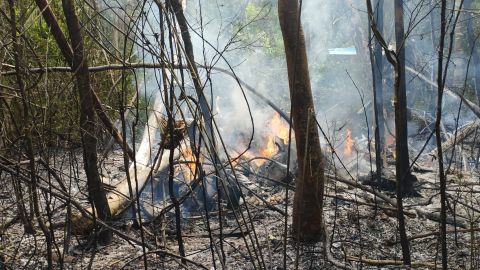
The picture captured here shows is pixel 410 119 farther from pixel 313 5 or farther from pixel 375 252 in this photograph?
pixel 375 252

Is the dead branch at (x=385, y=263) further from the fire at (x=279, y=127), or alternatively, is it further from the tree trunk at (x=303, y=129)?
the fire at (x=279, y=127)

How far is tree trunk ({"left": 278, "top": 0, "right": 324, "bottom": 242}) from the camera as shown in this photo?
4.17 metres

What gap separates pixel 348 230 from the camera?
16.7 ft

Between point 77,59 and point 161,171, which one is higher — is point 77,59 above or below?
above

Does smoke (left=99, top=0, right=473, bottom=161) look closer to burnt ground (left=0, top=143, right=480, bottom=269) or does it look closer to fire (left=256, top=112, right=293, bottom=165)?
fire (left=256, top=112, right=293, bottom=165)

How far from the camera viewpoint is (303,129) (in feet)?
14.5

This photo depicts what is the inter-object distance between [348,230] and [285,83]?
35.8ft

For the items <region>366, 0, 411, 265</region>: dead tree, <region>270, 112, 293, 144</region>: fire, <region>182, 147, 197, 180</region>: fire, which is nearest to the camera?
<region>366, 0, 411, 265</region>: dead tree

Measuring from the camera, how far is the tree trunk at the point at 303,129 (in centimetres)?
417

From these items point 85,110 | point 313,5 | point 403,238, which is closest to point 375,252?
point 403,238

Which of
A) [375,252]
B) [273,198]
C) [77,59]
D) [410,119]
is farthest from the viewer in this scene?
[410,119]

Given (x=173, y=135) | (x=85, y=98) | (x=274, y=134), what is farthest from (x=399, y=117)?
(x=274, y=134)

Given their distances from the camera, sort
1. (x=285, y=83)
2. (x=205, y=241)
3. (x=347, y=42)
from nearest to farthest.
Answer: (x=205, y=241) → (x=285, y=83) → (x=347, y=42)

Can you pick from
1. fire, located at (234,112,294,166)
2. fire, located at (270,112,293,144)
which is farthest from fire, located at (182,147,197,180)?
fire, located at (270,112,293,144)
